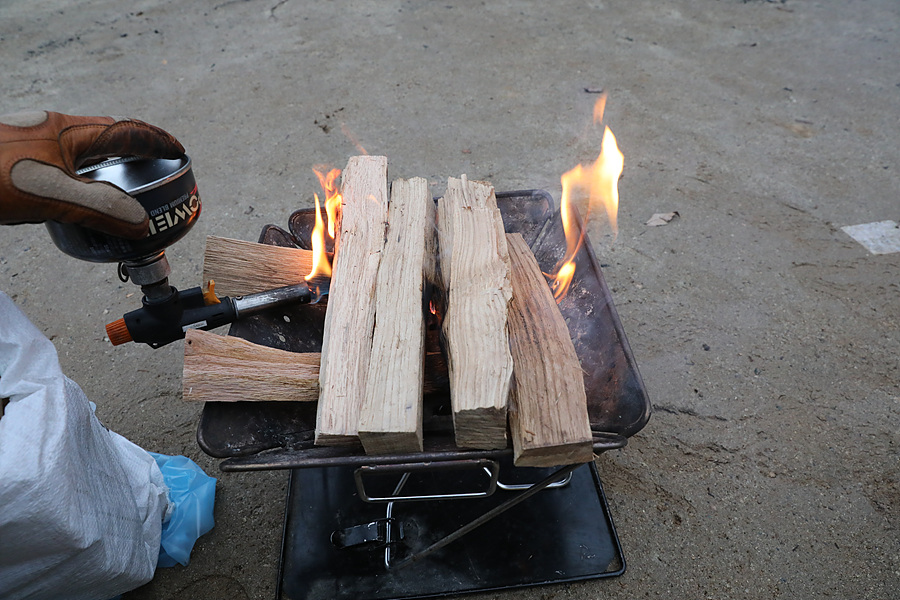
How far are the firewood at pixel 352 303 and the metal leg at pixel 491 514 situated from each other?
475 millimetres

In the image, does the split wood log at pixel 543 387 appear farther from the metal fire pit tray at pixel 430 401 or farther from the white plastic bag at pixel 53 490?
the white plastic bag at pixel 53 490

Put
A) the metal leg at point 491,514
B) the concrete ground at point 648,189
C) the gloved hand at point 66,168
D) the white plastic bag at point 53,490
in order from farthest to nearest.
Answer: the concrete ground at point 648,189 → the metal leg at point 491,514 → the white plastic bag at point 53,490 → the gloved hand at point 66,168

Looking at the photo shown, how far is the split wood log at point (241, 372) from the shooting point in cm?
142

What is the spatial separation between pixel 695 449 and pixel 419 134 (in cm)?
290

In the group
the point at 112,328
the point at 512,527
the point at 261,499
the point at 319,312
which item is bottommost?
the point at 261,499

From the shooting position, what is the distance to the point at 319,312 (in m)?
1.92

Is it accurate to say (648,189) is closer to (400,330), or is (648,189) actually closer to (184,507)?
(400,330)

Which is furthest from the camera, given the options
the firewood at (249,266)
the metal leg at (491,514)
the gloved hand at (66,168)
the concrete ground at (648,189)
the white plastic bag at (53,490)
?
the concrete ground at (648,189)

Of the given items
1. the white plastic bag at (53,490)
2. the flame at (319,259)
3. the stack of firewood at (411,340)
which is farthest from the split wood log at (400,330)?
the white plastic bag at (53,490)

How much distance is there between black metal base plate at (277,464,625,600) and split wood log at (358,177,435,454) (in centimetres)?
74

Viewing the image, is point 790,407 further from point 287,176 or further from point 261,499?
point 287,176

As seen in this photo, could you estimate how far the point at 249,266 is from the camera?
5.90 feet

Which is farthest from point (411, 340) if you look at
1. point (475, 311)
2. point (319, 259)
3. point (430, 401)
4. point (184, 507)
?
point (184, 507)

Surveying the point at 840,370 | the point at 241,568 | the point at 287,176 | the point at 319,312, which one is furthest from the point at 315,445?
the point at 287,176
